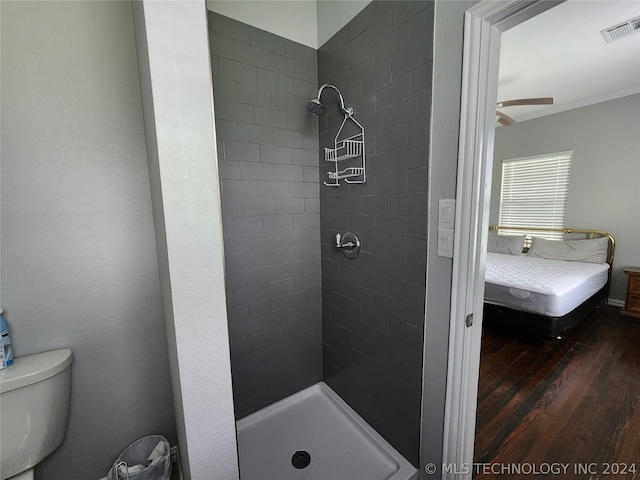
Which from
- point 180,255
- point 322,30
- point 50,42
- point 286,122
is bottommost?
point 180,255

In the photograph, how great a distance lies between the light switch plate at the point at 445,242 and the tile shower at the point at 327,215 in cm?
9

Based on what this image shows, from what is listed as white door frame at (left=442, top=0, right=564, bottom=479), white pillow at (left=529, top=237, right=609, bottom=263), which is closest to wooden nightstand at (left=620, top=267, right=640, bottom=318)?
white pillow at (left=529, top=237, right=609, bottom=263)

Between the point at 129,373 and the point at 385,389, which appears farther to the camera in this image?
the point at 385,389

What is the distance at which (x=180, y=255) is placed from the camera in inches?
27.2

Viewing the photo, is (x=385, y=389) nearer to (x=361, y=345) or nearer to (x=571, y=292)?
(x=361, y=345)

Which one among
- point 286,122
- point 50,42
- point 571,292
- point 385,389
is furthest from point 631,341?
point 50,42

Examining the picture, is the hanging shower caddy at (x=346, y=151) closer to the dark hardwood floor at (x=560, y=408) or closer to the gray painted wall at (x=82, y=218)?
the gray painted wall at (x=82, y=218)

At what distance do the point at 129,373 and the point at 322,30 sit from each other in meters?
2.22

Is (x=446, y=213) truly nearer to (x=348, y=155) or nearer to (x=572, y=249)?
(x=348, y=155)

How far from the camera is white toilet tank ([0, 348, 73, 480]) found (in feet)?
2.99

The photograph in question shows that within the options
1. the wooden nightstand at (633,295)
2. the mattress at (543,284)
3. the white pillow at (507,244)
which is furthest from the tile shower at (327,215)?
the wooden nightstand at (633,295)

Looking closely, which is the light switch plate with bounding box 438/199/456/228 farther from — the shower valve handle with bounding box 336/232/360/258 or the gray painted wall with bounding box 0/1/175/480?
the gray painted wall with bounding box 0/1/175/480

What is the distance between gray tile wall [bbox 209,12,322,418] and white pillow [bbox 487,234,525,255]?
11.8 ft

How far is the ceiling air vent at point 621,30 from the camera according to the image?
1956mm
